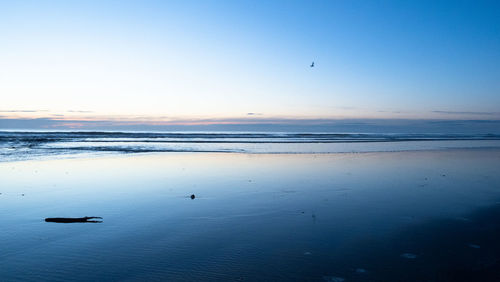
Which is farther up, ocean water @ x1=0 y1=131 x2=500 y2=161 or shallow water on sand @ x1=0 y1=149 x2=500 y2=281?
shallow water on sand @ x1=0 y1=149 x2=500 y2=281

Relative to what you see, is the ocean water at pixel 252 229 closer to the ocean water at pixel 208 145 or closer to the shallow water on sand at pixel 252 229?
the shallow water on sand at pixel 252 229

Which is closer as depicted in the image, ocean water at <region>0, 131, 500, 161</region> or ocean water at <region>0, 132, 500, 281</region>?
ocean water at <region>0, 132, 500, 281</region>

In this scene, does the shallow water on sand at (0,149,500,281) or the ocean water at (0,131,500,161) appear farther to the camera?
the ocean water at (0,131,500,161)

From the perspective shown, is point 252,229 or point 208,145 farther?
point 208,145

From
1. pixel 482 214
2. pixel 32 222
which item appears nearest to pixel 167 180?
pixel 32 222

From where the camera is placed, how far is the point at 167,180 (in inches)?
443

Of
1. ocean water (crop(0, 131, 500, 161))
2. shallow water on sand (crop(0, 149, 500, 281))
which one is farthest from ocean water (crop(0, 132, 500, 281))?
ocean water (crop(0, 131, 500, 161))

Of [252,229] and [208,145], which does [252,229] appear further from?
[208,145]

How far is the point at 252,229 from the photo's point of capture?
6031 mm

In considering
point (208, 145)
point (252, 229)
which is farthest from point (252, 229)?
point (208, 145)

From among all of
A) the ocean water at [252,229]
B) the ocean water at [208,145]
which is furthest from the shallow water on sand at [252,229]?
the ocean water at [208,145]

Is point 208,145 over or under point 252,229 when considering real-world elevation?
under

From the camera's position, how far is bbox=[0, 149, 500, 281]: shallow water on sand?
14.2 ft

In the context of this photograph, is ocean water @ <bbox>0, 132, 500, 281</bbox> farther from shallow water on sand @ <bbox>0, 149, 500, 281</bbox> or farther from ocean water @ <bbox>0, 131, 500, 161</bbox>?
ocean water @ <bbox>0, 131, 500, 161</bbox>
